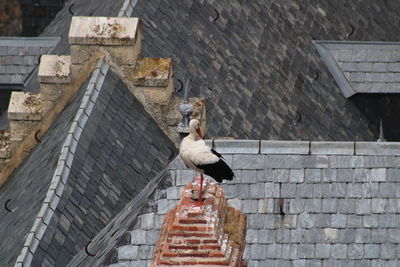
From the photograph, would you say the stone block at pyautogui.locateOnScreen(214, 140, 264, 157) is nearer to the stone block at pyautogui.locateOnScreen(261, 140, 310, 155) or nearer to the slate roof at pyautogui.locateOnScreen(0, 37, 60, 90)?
the stone block at pyautogui.locateOnScreen(261, 140, 310, 155)

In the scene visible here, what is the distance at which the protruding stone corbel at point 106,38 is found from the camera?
59.2 metres

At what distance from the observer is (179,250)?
4300 cm

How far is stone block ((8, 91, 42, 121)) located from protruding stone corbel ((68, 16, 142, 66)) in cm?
123

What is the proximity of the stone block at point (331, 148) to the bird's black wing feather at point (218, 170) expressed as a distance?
15.6 feet

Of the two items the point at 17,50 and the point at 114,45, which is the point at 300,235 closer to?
the point at 114,45

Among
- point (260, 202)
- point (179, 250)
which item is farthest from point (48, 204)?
point (179, 250)

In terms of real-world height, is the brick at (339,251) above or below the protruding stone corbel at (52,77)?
below

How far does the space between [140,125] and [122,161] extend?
221 cm

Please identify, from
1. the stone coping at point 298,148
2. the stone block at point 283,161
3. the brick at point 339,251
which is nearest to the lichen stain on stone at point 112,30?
the stone coping at point 298,148

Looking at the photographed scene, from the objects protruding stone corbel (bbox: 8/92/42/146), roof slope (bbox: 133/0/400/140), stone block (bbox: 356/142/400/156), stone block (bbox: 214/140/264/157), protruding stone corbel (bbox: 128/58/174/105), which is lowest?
stone block (bbox: 214/140/264/157)

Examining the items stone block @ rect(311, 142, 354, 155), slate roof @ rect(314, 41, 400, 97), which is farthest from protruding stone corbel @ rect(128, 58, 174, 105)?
slate roof @ rect(314, 41, 400, 97)

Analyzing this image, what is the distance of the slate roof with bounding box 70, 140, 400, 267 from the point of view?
4922cm

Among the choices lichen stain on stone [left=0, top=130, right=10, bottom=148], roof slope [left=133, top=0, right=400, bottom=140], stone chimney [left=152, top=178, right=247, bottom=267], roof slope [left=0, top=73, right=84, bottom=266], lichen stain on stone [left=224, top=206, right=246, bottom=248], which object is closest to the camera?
stone chimney [left=152, top=178, right=247, bottom=267]

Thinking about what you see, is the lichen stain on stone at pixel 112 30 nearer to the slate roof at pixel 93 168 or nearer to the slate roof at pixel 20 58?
the slate roof at pixel 93 168
